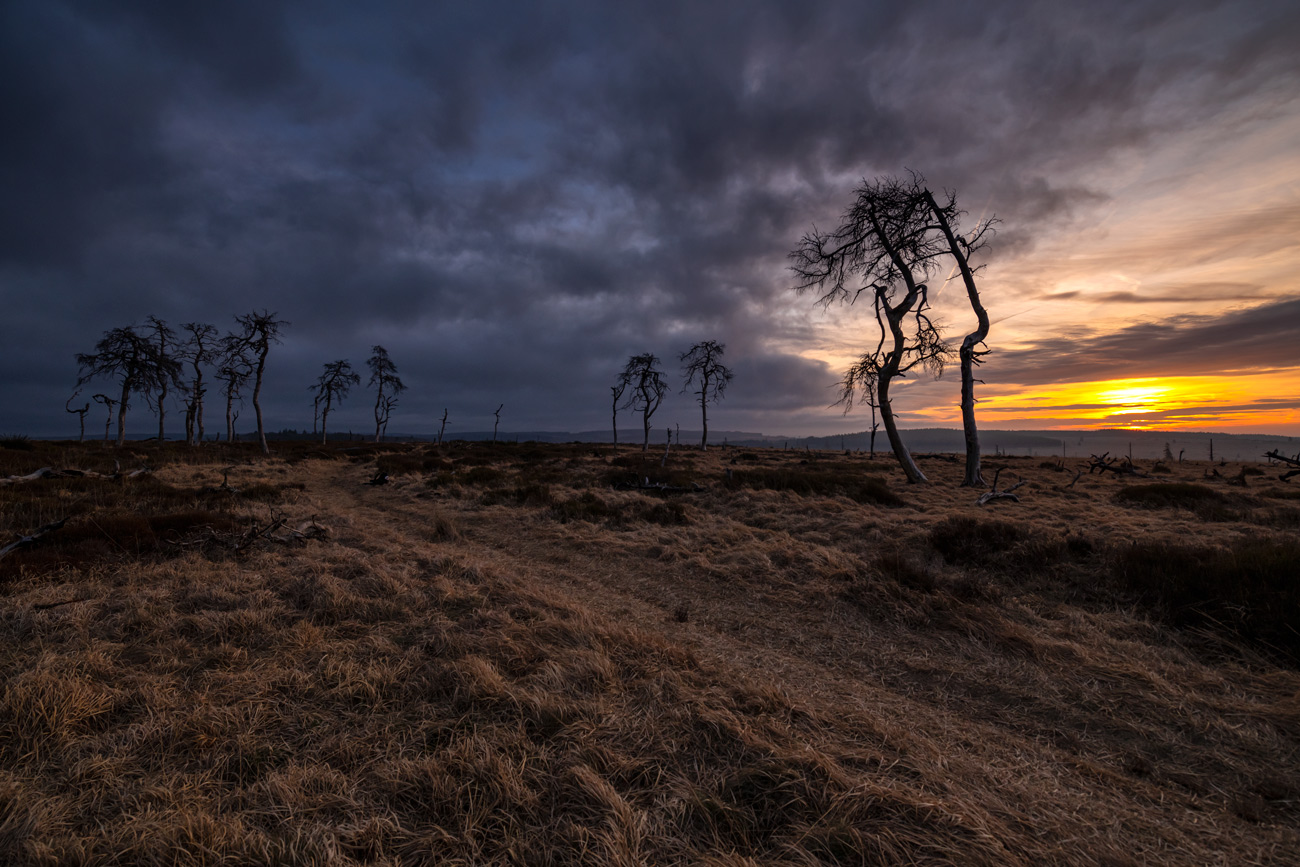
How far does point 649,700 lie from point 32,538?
10454mm

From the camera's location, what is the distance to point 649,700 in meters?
4.16

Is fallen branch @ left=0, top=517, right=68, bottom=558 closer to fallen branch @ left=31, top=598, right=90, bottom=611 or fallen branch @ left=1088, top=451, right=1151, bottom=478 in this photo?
fallen branch @ left=31, top=598, right=90, bottom=611

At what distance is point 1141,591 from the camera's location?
6.70 meters

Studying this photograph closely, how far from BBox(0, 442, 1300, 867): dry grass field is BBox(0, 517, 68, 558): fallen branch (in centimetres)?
26

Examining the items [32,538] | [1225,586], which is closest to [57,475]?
[32,538]

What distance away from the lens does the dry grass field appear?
2744 mm

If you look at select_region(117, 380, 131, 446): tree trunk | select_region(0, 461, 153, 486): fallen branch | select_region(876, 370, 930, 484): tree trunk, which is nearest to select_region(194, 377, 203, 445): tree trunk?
select_region(117, 380, 131, 446): tree trunk

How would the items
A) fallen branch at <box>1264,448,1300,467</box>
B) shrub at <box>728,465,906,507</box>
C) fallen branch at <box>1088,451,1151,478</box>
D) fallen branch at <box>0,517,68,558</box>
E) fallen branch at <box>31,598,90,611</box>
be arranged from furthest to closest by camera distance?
fallen branch at <box>1088,451,1151,478</box> → fallen branch at <box>1264,448,1300,467</box> → shrub at <box>728,465,906,507</box> → fallen branch at <box>0,517,68,558</box> → fallen branch at <box>31,598,90,611</box>

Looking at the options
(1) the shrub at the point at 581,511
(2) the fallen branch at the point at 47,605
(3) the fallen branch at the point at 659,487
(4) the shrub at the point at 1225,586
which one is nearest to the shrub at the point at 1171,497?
(4) the shrub at the point at 1225,586

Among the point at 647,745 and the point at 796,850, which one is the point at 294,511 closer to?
the point at 647,745

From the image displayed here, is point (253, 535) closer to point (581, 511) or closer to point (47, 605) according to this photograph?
point (47, 605)

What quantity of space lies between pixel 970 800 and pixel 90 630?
328 inches

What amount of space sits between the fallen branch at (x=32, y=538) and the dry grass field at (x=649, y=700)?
10.1 inches

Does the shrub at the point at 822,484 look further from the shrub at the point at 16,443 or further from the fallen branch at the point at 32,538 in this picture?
the shrub at the point at 16,443
